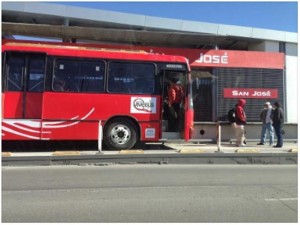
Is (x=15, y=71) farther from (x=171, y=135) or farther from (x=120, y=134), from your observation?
(x=171, y=135)

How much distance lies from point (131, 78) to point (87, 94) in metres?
1.39

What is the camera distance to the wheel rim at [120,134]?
13.2 metres

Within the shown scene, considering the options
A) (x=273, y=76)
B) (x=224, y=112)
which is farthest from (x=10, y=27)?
(x=273, y=76)

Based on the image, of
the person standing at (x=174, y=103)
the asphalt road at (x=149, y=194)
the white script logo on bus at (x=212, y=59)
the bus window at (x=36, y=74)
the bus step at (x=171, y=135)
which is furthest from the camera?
the white script logo on bus at (x=212, y=59)

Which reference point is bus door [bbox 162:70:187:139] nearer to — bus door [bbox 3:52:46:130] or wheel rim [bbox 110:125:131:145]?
wheel rim [bbox 110:125:131:145]

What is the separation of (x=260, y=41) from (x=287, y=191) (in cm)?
1449

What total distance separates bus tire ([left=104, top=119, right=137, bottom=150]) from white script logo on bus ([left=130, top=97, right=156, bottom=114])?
0.44 m

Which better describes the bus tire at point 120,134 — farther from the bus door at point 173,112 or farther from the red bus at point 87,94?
the bus door at point 173,112

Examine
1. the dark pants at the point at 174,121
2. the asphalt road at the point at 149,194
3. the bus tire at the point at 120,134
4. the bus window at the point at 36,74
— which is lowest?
the asphalt road at the point at 149,194

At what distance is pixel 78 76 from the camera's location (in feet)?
42.7

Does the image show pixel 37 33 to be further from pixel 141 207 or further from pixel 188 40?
pixel 141 207

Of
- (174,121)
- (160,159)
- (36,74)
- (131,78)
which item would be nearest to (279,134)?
(174,121)

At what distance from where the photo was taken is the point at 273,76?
18.3 meters

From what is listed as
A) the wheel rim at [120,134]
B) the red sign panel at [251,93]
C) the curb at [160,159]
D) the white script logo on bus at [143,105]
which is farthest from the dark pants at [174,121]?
the red sign panel at [251,93]
